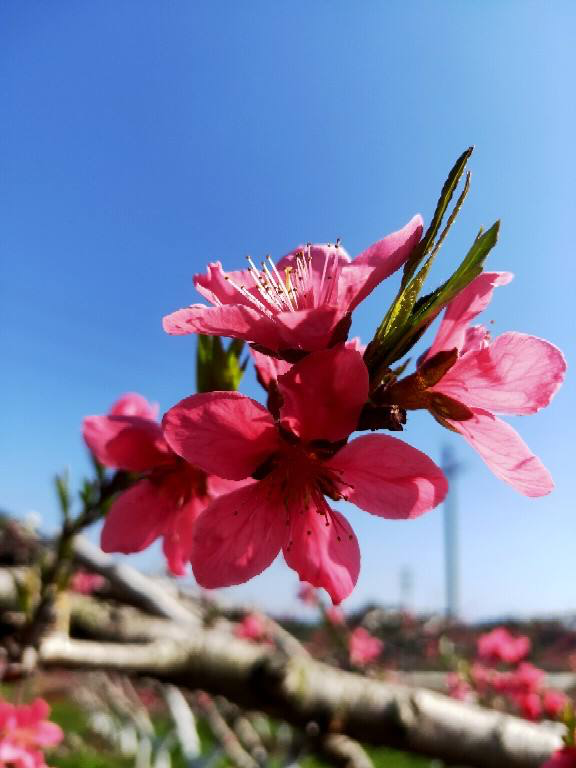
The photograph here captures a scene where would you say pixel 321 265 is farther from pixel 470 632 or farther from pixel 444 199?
pixel 470 632

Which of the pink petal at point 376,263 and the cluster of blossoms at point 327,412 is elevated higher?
the pink petal at point 376,263

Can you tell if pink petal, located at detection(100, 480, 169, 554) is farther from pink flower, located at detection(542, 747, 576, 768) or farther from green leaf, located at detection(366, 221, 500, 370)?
pink flower, located at detection(542, 747, 576, 768)

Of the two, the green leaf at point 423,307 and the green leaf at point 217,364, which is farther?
the green leaf at point 217,364

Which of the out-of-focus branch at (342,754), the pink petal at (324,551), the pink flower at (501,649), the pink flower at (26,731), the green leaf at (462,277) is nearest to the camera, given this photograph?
the green leaf at (462,277)

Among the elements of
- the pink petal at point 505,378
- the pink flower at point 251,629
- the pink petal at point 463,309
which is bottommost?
the pink flower at point 251,629

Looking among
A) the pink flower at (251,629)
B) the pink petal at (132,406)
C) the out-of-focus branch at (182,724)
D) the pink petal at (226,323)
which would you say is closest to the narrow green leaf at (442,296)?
the pink petal at (226,323)

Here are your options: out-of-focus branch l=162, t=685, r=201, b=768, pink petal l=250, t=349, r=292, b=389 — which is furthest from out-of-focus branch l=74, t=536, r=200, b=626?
pink petal l=250, t=349, r=292, b=389

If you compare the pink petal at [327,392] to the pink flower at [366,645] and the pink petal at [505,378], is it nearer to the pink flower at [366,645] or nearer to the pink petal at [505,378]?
the pink petal at [505,378]
